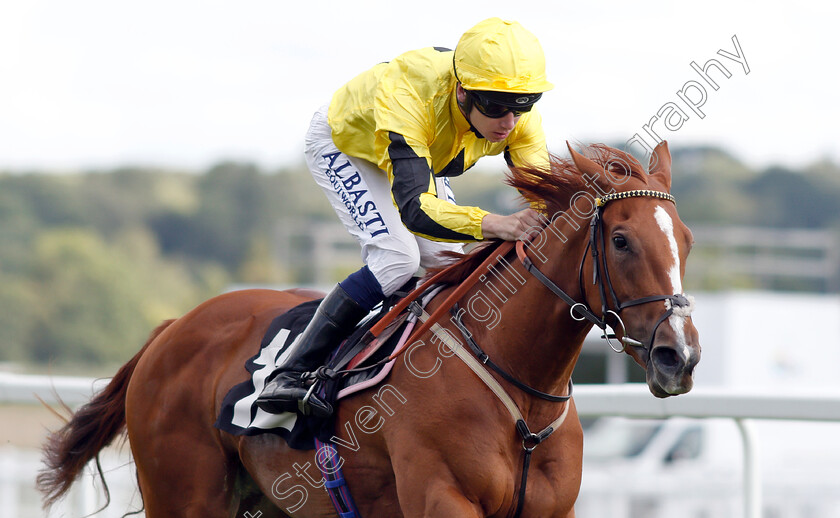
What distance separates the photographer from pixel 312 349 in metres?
3.76

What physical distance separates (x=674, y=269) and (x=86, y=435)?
3.05 metres

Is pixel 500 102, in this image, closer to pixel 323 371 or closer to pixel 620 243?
pixel 620 243

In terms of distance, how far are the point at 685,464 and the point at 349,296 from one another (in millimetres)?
6721

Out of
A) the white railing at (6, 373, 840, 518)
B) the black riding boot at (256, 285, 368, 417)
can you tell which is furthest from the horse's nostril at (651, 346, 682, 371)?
the white railing at (6, 373, 840, 518)

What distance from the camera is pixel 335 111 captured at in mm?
4004

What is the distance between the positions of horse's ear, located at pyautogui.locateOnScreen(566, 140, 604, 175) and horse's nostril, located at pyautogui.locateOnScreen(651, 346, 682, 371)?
681mm

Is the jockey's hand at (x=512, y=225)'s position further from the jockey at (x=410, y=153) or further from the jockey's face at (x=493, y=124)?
the jockey's face at (x=493, y=124)

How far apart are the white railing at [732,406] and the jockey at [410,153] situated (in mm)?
1073

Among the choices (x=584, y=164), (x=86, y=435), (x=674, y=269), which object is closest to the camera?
(x=674, y=269)

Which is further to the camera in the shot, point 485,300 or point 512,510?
point 485,300

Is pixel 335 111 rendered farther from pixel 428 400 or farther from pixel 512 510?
pixel 512 510

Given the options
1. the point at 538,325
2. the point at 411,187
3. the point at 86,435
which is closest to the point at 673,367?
the point at 538,325

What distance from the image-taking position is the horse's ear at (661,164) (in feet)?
10.7

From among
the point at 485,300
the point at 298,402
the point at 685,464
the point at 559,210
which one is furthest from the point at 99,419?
the point at 685,464
